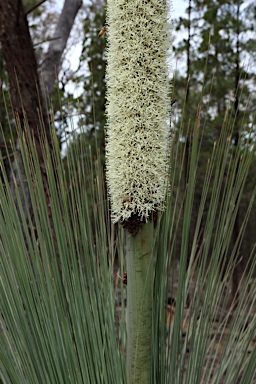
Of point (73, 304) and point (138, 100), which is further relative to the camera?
point (73, 304)

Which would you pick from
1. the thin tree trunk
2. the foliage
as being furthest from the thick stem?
the thin tree trunk

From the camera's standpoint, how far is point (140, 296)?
1.28 metres

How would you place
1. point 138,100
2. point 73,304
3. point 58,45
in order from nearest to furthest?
point 138,100 < point 73,304 < point 58,45

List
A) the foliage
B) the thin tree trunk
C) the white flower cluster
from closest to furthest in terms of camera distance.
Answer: the white flower cluster < the foliage < the thin tree trunk

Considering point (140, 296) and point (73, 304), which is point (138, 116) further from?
point (73, 304)

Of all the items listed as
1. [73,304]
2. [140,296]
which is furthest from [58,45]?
[140,296]

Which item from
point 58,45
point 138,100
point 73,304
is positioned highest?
point 138,100

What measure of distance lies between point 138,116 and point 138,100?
40 millimetres

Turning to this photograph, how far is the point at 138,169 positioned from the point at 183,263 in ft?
1.10

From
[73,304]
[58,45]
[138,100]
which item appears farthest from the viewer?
[58,45]

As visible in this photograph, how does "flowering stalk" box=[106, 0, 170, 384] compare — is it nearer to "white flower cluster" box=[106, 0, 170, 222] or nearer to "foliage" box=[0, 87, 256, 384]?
"white flower cluster" box=[106, 0, 170, 222]

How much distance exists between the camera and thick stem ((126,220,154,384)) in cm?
127

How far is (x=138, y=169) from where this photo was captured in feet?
3.93

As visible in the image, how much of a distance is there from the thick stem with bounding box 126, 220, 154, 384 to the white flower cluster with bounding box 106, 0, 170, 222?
0.28 feet
